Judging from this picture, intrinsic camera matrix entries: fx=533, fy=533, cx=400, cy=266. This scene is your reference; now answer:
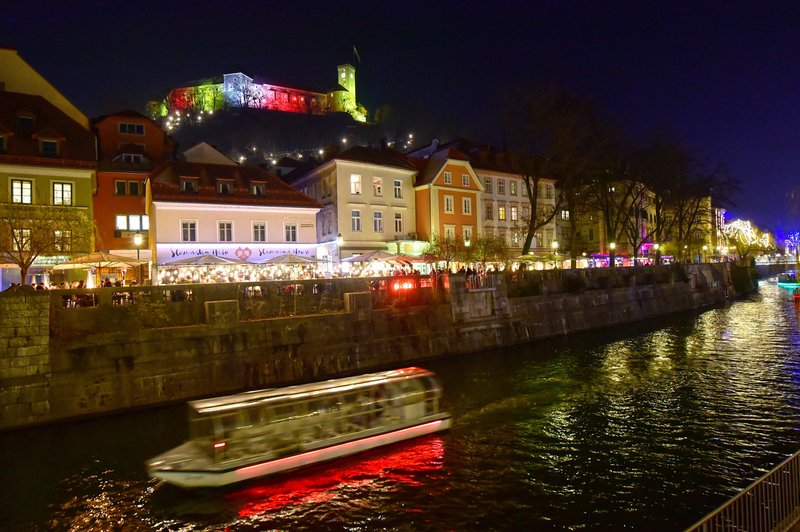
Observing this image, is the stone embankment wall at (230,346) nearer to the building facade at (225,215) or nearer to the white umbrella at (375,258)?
the white umbrella at (375,258)

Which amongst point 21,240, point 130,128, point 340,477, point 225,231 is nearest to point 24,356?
point 21,240

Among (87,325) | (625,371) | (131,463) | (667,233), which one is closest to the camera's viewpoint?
(131,463)

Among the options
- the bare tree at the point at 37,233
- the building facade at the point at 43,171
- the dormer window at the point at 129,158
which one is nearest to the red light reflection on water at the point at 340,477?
the bare tree at the point at 37,233

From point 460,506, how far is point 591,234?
78.5 metres

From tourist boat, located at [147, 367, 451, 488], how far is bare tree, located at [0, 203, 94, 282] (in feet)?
60.2

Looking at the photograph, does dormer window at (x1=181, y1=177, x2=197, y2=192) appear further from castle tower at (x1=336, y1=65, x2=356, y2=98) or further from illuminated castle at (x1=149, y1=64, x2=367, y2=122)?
castle tower at (x1=336, y1=65, x2=356, y2=98)

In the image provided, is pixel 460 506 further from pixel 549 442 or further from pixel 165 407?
pixel 165 407

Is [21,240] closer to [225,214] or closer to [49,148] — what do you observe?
[49,148]

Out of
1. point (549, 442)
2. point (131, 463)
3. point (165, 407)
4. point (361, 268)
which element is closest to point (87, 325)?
point (165, 407)

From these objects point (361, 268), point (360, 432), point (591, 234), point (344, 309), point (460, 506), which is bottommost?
point (460, 506)

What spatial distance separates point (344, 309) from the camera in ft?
100.0

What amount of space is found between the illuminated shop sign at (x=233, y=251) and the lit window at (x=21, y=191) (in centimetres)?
911

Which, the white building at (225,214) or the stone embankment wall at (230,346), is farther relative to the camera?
the white building at (225,214)

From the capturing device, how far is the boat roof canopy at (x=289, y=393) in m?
15.1
